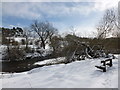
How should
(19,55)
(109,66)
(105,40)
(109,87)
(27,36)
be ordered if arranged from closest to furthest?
1. (109,87)
2. (109,66)
3. (105,40)
4. (19,55)
5. (27,36)

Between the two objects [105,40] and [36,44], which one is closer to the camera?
[105,40]

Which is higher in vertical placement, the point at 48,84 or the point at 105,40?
the point at 105,40

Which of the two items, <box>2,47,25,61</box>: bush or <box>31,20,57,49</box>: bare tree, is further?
<box>31,20,57,49</box>: bare tree

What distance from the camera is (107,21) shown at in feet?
47.7

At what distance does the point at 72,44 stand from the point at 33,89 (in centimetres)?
926

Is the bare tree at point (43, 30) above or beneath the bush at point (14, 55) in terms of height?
above

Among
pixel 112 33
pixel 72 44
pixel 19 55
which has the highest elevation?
pixel 112 33

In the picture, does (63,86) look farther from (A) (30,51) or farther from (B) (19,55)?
(A) (30,51)

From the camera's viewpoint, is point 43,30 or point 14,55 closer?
point 14,55

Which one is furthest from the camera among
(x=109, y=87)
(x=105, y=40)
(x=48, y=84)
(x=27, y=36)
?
(x=27, y=36)

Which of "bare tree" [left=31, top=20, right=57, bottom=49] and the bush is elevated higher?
"bare tree" [left=31, top=20, right=57, bottom=49]

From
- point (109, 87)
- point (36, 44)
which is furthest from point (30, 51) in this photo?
point (109, 87)

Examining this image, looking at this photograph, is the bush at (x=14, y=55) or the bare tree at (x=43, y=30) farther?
the bare tree at (x=43, y=30)

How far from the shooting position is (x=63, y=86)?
3.23 metres
